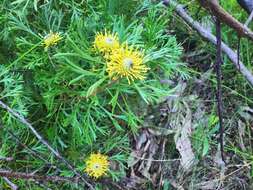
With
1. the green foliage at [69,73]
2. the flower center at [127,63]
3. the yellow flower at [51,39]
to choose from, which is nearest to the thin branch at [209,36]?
the green foliage at [69,73]

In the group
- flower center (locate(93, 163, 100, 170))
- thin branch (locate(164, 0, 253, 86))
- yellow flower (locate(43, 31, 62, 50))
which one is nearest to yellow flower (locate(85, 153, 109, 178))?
flower center (locate(93, 163, 100, 170))

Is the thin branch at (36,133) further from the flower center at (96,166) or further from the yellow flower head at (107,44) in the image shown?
the yellow flower head at (107,44)

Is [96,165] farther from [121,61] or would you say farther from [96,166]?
[121,61]

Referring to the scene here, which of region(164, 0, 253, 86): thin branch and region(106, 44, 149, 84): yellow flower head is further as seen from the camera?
region(164, 0, 253, 86): thin branch

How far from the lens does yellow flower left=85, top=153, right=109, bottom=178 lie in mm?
1597

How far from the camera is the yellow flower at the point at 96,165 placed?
160 centimetres

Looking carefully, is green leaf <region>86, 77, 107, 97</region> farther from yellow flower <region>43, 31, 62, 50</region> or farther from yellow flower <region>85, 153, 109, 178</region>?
yellow flower <region>85, 153, 109, 178</region>

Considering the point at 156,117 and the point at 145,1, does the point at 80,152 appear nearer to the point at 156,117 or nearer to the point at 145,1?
the point at 156,117

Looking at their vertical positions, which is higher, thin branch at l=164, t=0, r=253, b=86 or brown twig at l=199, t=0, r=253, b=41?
brown twig at l=199, t=0, r=253, b=41

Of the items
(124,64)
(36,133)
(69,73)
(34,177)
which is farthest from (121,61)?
(34,177)

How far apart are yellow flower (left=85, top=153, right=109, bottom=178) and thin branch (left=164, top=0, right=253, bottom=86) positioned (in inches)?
24.8

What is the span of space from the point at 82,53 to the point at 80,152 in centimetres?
60

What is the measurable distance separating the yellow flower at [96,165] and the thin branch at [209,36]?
0.63 meters

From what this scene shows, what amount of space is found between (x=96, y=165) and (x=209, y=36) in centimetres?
71
